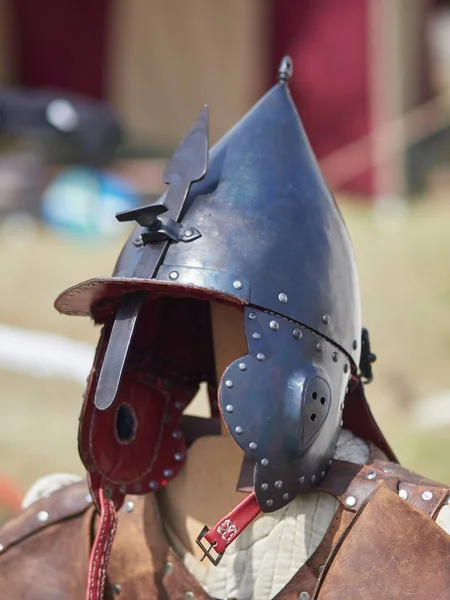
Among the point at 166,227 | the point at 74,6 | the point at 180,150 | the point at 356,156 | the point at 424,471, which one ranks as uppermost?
the point at 74,6

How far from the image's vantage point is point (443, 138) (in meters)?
7.76

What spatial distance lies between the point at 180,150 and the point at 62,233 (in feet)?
15.5

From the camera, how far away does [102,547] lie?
69.7 inches

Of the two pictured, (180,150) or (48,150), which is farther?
(48,150)

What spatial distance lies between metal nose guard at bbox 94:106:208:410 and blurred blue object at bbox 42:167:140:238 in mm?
4438

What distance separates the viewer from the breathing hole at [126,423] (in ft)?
6.22

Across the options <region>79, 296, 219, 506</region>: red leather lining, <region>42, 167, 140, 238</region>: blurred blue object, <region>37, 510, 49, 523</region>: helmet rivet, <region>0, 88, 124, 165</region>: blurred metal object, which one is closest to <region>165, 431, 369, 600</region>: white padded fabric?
<region>79, 296, 219, 506</region>: red leather lining

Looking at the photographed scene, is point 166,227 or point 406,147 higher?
point 406,147

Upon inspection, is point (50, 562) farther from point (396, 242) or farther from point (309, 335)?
point (396, 242)

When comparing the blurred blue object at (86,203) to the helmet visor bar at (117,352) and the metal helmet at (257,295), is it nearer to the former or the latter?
the metal helmet at (257,295)

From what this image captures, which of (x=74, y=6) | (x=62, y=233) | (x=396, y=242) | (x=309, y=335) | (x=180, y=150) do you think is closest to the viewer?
(x=309, y=335)

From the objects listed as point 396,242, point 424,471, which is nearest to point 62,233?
point 396,242

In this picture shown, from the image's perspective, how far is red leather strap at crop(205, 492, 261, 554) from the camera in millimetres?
1596

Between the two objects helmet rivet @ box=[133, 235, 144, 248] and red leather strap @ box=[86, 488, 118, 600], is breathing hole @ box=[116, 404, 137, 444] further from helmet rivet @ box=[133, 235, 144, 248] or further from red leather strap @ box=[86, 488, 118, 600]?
helmet rivet @ box=[133, 235, 144, 248]
